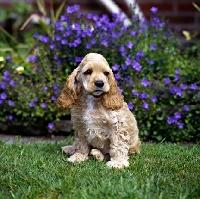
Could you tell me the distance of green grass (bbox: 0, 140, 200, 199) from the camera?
3682 millimetres

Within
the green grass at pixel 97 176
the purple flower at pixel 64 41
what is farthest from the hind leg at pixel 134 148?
the purple flower at pixel 64 41

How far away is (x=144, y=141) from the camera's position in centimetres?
616

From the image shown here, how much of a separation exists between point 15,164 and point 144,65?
99.6 inches

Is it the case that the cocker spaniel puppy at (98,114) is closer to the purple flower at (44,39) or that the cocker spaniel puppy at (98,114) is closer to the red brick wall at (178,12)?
the purple flower at (44,39)

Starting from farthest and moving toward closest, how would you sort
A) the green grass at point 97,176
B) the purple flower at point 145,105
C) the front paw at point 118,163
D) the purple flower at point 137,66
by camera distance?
the purple flower at point 137,66 < the purple flower at point 145,105 < the front paw at point 118,163 < the green grass at point 97,176

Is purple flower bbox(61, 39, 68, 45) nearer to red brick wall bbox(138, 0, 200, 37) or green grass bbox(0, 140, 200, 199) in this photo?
green grass bbox(0, 140, 200, 199)

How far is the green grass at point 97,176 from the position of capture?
12.1 ft

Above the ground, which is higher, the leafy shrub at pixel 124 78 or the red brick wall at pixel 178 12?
the red brick wall at pixel 178 12

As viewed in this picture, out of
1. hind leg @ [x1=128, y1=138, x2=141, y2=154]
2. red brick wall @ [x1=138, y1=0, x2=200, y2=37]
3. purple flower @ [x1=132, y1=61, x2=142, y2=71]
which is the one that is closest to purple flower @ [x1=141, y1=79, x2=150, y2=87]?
purple flower @ [x1=132, y1=61, x2=142, y2=71]

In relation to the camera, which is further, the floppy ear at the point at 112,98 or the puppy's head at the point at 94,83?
the floppy ear at the point at 112,98

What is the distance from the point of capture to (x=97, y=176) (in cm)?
411

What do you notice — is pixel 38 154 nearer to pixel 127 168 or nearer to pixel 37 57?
pixel 127 168

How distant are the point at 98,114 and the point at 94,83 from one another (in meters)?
0.40

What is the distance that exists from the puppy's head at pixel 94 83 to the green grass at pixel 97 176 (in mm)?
586
